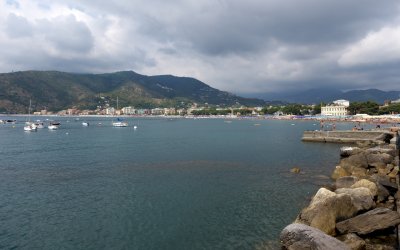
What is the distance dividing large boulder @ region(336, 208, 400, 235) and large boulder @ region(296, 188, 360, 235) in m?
0.67

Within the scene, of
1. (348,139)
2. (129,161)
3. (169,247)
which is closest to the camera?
(169,247)

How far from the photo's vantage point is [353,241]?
63.9 feet

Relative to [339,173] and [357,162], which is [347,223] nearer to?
[339,173]

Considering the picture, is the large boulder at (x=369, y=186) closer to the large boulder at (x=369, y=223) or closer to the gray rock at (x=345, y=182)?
the gray rock at (x=345, y=182)

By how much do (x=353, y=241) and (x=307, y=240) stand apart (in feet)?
14.3

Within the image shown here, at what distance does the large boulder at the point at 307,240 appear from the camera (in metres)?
16.5

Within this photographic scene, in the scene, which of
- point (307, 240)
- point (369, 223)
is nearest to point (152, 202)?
point (307, 240)

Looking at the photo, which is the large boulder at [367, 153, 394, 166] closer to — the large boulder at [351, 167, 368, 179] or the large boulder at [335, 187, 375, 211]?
the large boulder at [351, 167, 368, 179]

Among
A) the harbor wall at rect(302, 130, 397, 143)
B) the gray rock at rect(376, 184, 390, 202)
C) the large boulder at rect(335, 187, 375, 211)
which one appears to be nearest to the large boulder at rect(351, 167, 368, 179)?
the gray rock at rect(376, 184, 390, 202)

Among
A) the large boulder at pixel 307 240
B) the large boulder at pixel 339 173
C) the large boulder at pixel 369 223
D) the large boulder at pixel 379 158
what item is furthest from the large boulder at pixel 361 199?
the large boulder at pixel 379 158

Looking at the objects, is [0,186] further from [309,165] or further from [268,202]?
[309,165]

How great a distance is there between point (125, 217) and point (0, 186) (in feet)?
63.5

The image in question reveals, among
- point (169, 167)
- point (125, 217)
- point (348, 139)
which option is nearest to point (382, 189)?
point (125, 217)

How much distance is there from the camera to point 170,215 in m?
26.6
